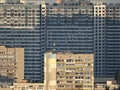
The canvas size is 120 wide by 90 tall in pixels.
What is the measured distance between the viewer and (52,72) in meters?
195

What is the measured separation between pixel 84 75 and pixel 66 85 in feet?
9.66

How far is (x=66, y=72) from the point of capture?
196 meters

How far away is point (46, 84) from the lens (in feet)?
654

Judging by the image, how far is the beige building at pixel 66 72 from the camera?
195m

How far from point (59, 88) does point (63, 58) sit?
6.87 metres

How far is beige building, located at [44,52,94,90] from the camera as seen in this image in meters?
195

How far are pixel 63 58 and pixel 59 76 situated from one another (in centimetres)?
494

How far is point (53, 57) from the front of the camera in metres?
197

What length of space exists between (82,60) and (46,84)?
6147 millimetres

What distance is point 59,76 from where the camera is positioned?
196 meters

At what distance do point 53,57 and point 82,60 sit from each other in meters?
4.32

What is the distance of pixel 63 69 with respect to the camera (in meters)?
197

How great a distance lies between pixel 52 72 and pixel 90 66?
19.4 ft

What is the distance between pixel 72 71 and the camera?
196 meters
